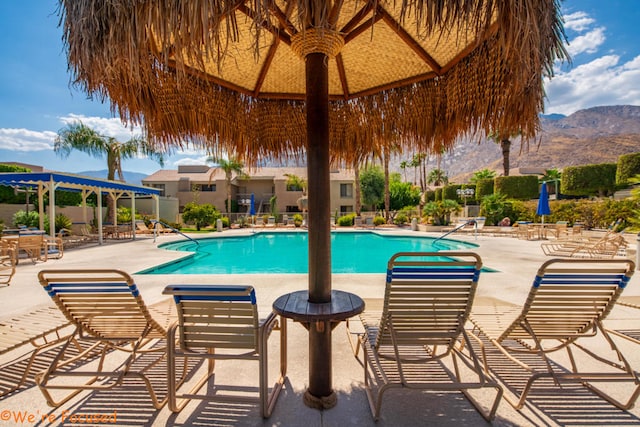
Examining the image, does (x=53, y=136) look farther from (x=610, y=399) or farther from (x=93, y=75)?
(x=610, y=399)

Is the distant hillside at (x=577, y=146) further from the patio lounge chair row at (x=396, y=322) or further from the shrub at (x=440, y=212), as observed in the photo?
the patio lounge chair row at (x=396, y=322)

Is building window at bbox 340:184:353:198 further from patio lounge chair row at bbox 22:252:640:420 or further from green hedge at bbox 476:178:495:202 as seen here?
patio lounge chair row at bbox 22:252:640:420

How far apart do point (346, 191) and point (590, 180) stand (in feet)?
67.0

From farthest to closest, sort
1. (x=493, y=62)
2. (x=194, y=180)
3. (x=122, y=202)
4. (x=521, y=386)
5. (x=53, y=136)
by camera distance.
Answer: (x=194, y=180) < (x=122, y=202) < (x=53, y=136) < (x=493, y=62) < (x=521, y=386)

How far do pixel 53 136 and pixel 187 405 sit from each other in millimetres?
25209

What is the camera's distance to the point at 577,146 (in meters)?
97.7

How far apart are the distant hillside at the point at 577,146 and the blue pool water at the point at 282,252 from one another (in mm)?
56381

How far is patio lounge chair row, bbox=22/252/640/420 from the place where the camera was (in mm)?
2068

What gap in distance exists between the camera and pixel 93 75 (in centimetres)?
208

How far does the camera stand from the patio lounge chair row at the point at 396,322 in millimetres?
2068

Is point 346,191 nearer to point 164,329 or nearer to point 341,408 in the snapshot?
point 164,329

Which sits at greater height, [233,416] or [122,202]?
[122,202]

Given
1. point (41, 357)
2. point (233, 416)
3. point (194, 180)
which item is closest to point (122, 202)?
point (194, 180)

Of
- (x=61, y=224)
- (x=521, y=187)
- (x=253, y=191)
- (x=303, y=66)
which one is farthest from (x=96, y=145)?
(x=521, y=187)
